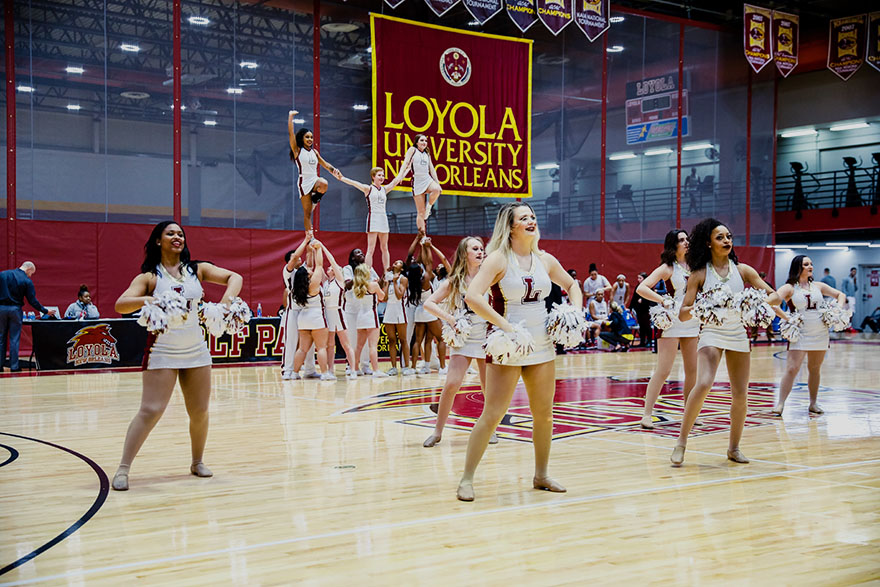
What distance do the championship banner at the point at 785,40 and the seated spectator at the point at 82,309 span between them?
16.7 metres

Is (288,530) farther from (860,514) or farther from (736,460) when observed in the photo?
(736,460)

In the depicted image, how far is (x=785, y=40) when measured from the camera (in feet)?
73.0

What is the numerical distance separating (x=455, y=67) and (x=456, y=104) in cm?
82

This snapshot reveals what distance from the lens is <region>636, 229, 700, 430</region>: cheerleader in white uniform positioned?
7.51 metres

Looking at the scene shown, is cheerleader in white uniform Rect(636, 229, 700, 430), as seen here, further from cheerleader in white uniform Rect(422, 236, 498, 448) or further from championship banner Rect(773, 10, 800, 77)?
championship banner Rect(773, 10, 800, 77)

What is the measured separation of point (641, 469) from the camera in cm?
588

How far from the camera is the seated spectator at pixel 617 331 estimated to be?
18.9 m

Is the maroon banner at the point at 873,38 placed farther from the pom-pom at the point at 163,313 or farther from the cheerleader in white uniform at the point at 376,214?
the pom-pom at the point at 163,313

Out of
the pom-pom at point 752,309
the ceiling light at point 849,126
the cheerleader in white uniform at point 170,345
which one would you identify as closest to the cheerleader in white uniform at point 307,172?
the cheerleader in white uniform at point 170,345

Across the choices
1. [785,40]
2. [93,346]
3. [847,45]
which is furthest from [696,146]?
[93,346]

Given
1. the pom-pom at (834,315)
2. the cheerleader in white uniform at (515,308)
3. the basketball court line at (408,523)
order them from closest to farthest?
the basketball court line at (408,523) → the cheerleader in white uniform at (515,308) → the pom-pom at (834,315)

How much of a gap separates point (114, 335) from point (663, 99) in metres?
15.4

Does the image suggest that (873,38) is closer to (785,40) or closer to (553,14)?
(785,40)

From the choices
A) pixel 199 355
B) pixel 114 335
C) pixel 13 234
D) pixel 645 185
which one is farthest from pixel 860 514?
pixel 645 185
